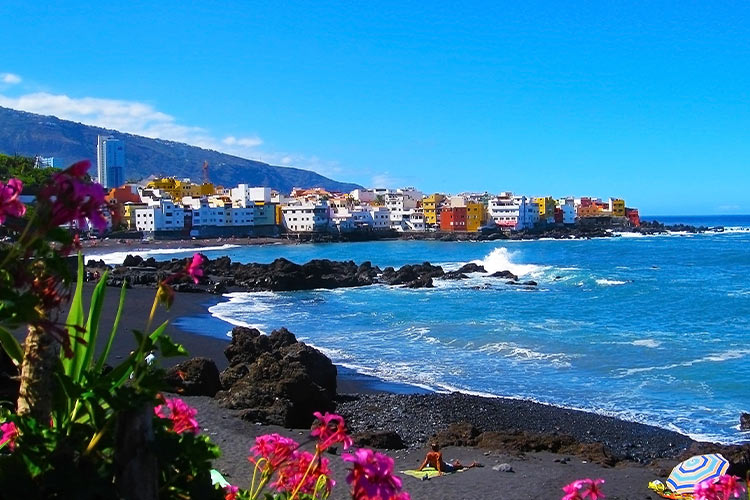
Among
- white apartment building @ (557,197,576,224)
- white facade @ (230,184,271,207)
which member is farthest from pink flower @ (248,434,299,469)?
white apartment building @ (557,197,576,224)

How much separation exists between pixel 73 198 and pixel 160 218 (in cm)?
7970

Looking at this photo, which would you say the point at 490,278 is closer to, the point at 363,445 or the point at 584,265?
the point at 584,265

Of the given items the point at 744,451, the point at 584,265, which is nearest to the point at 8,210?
the point at 744,451

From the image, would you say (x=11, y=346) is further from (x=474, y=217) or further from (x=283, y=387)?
(x=474, y=217)

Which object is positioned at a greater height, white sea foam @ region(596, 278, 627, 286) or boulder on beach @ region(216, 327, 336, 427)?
boulder on beach @ region(216, 327, 336, 427)

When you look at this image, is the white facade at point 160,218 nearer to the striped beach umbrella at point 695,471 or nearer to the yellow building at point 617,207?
the yellow building at point 617,207

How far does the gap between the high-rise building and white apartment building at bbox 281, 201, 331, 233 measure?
10224 centimetres

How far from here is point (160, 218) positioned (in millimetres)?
77750

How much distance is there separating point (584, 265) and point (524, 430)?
41.3 m

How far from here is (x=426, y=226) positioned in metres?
92.6

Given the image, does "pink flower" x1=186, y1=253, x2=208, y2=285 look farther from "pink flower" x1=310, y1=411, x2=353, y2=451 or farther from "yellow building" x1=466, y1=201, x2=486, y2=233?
"yellow building" x1=466, y1=201, x2=486, y2=233

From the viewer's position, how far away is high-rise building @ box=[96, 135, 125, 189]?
178250 millimetres

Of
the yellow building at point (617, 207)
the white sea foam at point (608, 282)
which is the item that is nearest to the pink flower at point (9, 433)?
the white sea foam at point (608, 282)

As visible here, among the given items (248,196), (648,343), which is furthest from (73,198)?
(248,196)
